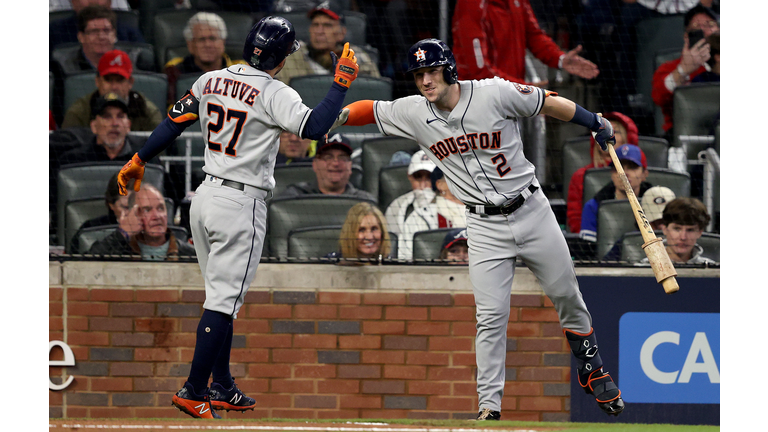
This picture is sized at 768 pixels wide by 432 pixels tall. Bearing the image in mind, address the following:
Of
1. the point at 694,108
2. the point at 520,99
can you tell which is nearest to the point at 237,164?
the point at 520,99

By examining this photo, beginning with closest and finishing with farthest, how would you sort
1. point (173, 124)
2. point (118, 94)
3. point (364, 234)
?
1. point (173, 124)
2. point (364, 234)
3. point (118, 94)

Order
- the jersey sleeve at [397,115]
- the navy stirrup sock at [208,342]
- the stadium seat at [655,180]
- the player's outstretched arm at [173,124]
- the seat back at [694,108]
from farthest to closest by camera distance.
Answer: the seat back at [694,108], the stadium seat at [655,180], the jersey sleeve at [397,115], the player's outstretched arm at [173,124], the navy stirrup sock at [208,342]

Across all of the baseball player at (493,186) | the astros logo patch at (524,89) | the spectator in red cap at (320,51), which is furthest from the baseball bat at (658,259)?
the spectator in red cap at (320,51)

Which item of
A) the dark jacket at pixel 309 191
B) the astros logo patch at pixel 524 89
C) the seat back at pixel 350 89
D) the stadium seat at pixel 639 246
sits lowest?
the stadium seat at pixel 639 246

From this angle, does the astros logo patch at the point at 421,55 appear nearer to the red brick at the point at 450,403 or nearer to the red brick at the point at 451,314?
the red brick at the point at 451,314

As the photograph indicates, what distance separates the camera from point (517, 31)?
6.32 m

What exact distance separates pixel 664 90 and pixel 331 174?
9.06 ft

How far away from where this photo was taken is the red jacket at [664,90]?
21.7 ft

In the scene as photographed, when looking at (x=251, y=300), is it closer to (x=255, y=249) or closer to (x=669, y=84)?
(x=255, y=249)

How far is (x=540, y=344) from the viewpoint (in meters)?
5.52

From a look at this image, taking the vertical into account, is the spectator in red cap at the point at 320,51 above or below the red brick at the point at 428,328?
above

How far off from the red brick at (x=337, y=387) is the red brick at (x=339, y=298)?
50cm

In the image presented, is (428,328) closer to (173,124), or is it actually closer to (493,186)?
(493,186)

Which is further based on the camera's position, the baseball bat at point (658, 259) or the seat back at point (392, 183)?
the seat back at point (392, 183)
